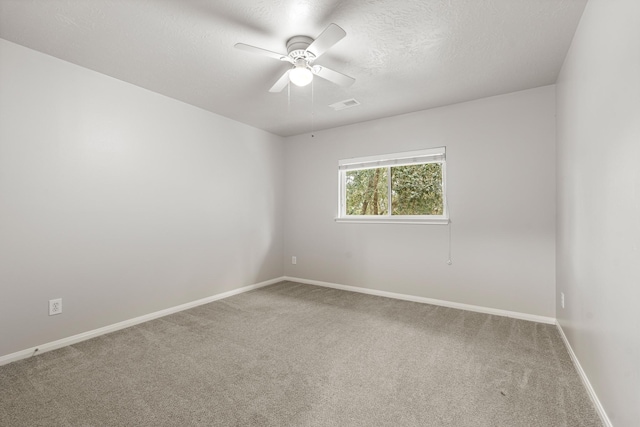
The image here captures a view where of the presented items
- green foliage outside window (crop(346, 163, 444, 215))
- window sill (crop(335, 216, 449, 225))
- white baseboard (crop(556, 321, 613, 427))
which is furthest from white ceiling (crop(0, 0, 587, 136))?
white baseboard (crop(556, 321, 613, 427))

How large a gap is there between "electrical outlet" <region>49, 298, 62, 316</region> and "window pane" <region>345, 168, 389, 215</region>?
11.0ft

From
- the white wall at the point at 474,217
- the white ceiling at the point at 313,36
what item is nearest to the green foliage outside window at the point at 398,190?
the white wall at the point at 474,217

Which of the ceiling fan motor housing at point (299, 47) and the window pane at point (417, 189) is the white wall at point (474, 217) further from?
the ceiling fan motor housing at point (299, 47)

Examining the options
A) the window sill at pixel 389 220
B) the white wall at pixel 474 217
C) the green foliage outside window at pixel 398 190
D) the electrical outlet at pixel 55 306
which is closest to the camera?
the electrical outlet at pixel 55 306

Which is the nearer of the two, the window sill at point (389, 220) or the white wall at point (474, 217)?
the white wall at point (474, 217)

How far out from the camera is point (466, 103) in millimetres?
3359

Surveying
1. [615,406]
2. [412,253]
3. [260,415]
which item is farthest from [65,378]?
[412,253]

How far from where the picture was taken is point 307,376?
6.50 ft

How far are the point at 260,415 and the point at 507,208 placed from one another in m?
3.02

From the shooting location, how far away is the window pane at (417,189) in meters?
3.62

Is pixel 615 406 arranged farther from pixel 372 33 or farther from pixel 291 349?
pixel 372 33

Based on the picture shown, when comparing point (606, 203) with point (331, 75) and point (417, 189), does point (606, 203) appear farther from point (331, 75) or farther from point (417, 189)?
point (417, 189)

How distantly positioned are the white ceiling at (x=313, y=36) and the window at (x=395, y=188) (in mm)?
847

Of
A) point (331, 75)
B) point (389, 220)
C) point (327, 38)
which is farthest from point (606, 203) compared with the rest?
point (389, 220)
